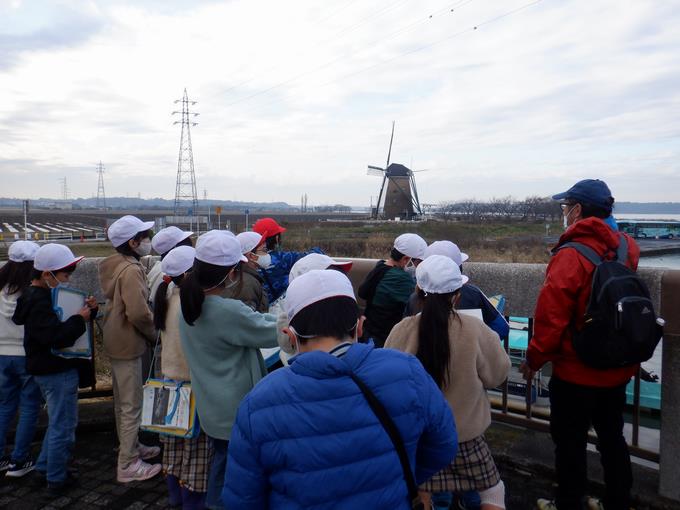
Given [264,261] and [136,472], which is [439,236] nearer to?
[264,261]

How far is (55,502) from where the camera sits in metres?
3.56

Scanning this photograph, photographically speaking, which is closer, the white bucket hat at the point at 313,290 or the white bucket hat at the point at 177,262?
the white bucket hat at the point at 313,290

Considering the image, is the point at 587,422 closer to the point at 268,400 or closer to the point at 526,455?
the point at 526,455

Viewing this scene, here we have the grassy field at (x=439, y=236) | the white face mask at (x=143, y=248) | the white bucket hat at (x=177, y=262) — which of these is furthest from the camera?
the grassy field at (x=439, y=236)

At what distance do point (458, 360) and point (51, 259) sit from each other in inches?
109

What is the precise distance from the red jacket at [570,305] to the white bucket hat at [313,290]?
59.8 inches

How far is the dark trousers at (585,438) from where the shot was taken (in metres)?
2.96

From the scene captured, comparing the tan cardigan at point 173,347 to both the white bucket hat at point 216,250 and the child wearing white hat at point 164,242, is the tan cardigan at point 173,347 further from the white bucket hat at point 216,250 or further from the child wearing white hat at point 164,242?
the child wearing white hat at point 164,242

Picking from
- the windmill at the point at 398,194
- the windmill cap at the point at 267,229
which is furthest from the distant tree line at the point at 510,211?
the windmill cap at the point at 267,229

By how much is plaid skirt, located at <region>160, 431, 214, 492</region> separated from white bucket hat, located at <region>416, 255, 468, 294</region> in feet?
5.45

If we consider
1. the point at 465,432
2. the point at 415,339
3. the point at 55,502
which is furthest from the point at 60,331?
the point at 465,432

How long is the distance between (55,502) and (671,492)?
397 centimetres

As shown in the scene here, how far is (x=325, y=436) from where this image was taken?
1.57 m

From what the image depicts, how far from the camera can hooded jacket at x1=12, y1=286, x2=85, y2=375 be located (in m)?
3.52
